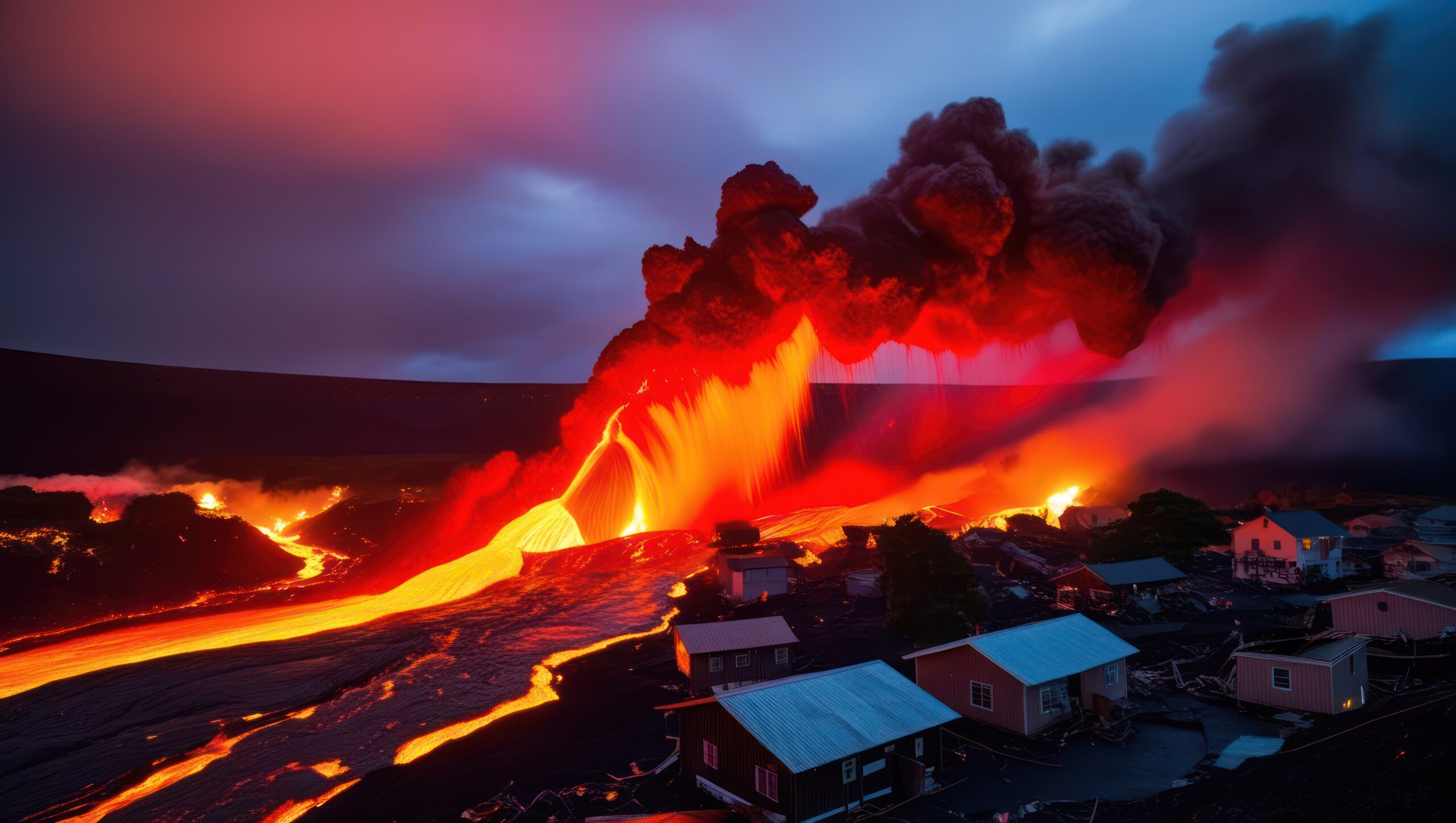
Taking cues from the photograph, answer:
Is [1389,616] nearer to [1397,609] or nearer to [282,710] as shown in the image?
[1397,609]

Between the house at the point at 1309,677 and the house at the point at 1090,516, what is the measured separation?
57.1 metres

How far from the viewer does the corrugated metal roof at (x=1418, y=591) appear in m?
27.2

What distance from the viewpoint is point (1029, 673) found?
2217cm

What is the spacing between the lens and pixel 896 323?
138 feet

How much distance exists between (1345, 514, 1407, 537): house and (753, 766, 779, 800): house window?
7823 centimetres

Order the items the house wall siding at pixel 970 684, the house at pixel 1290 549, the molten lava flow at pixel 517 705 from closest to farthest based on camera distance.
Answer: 1. the house wall siding at pixel 970 684
2. the molten lava flow at pixel 517 705
3. the house at pixel 1290 549

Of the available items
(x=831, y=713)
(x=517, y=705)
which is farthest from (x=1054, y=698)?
(x=517, y=705)

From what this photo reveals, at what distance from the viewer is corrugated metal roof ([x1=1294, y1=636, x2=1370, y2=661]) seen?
21.9 metres

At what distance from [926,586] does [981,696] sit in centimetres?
1194

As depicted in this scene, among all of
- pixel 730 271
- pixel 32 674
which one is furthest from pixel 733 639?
pixel 32 674

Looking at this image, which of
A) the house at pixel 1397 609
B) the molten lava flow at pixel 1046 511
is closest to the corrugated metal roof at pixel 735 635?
the house at pixel 1397 609

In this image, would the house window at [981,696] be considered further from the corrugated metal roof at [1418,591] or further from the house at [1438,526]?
the house at [1438,526]

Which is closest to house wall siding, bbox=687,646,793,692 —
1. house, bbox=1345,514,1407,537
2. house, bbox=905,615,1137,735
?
house, bbox=905,615,1137,735

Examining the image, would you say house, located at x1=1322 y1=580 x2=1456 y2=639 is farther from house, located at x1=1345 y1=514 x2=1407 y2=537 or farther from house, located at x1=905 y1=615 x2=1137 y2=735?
house, located at x1=1345 y1=514 x2=1407 y2=537
